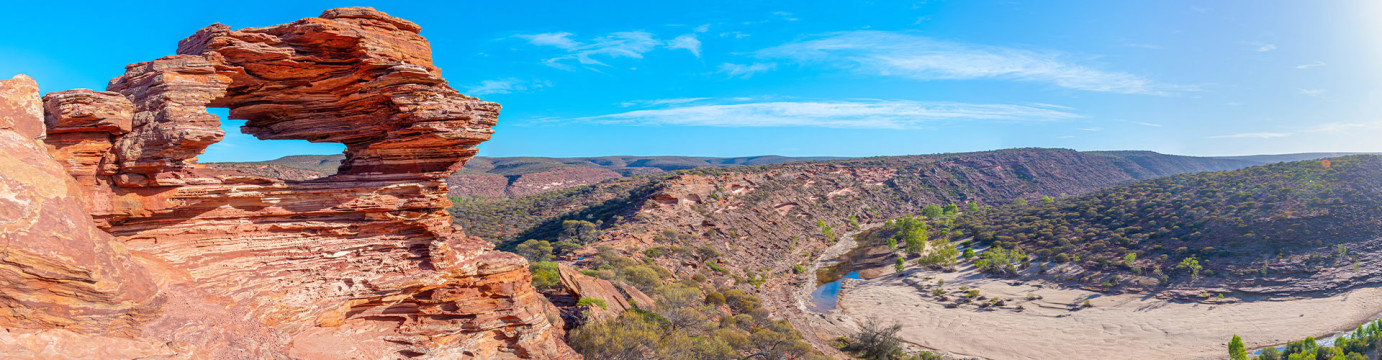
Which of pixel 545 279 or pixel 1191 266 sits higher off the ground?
pixel 545 279

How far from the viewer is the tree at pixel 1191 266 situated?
41.2 m

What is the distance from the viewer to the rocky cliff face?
778 centimetres

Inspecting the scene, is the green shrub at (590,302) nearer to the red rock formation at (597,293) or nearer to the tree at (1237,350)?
the red rock formation at (597,293)

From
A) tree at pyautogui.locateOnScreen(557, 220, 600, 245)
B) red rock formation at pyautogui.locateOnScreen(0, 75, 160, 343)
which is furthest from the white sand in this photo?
red rock formation at pyautogui.locateOnScreen(0, 75, 160, 343)

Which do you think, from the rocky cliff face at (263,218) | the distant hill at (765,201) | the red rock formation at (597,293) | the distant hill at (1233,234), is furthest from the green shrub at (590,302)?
the distant hill at (1233,234)

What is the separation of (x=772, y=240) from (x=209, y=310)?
5516 cm

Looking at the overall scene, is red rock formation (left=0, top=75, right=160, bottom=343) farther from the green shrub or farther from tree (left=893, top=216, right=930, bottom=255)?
tree (left=893, top=216, right=930, bottom=255)

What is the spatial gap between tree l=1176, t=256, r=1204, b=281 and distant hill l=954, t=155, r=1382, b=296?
136 millimetres

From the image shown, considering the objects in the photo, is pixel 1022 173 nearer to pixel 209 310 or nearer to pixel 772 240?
pixel 772 240

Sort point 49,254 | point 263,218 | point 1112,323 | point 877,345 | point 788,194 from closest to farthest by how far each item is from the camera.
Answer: point 49,254
point 263,218
point 877,345
point 1112,323
point 788,194

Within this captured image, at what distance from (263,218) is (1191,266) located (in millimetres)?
57674

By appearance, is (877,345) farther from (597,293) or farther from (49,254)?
(49,254)

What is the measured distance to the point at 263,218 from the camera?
34.6 ft

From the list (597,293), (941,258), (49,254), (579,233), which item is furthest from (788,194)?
(49,254)
